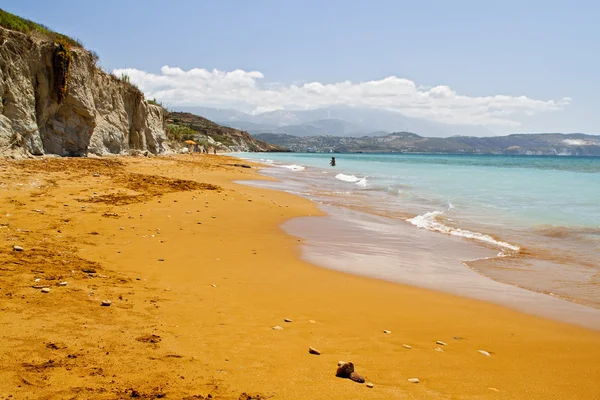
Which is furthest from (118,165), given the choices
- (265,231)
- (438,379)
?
(438,379)

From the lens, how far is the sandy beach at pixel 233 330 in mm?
3086

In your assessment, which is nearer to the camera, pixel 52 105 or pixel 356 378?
pixel 356 378

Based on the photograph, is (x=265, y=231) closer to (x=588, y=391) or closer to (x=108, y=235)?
(x=108, y=235)

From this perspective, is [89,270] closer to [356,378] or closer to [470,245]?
[356,378]

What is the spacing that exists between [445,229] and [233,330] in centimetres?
925

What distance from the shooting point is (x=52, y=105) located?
23.0 meters

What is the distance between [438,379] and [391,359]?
1.48ft

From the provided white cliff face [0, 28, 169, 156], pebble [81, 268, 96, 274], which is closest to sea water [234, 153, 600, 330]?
pebble [81, 268, 96, 274]

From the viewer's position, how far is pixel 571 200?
67.7 feet

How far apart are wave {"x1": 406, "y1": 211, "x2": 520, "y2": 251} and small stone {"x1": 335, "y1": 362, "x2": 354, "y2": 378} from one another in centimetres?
796

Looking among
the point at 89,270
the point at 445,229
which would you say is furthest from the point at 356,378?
the point at 445,229

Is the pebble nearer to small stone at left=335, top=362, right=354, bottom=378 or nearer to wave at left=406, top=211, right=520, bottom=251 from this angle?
small stone at left=335, top=362, right=354, bottom=378

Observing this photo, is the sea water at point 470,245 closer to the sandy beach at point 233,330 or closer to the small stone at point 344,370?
→ the sandy beach at point 233,330

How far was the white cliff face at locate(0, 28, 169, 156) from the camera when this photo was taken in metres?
19.6
